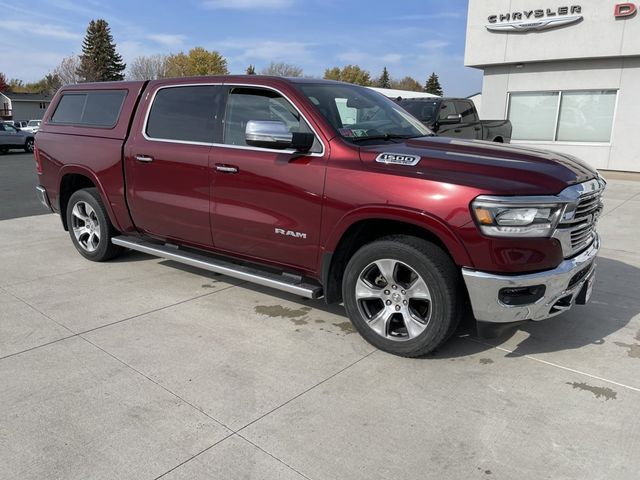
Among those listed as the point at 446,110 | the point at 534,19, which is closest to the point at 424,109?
the point at 446,110

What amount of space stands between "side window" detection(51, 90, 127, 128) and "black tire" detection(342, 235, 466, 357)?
10.5ft

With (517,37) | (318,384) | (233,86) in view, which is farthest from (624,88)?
(318,384)

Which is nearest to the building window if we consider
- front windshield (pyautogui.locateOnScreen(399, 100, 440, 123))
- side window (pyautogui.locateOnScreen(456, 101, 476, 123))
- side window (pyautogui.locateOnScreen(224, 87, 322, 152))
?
side window (pyautogui.locateOnScreen(456, 101, 476, 123))

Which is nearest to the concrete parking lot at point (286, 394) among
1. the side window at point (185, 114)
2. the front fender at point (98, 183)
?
the front fender at point (98, 183)

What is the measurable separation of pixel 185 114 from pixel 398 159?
88.0 inches

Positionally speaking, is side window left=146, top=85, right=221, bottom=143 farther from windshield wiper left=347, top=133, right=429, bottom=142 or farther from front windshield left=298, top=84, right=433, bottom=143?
windshield wiper left=347, top=133, right=429, bottom=142

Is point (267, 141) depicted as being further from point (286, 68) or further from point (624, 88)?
point (286, 68)

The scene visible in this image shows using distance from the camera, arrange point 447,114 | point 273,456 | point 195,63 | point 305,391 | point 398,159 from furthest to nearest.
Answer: point 195,63, point 447,114, point 398,159, point 305,391, point 273,456

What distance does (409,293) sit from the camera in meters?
3.61

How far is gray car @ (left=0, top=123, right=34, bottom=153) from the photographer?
25.6m

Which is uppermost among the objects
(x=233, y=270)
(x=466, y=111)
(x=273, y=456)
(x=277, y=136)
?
(x=466, y=111)

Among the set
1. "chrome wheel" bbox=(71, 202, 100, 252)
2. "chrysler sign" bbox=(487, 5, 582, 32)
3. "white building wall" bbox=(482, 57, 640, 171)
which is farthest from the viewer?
"chrysler sign" bbox=(487, 5, 582, 32)

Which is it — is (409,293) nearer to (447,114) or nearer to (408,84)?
(447,114)

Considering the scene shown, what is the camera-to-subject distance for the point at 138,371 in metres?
3.53
